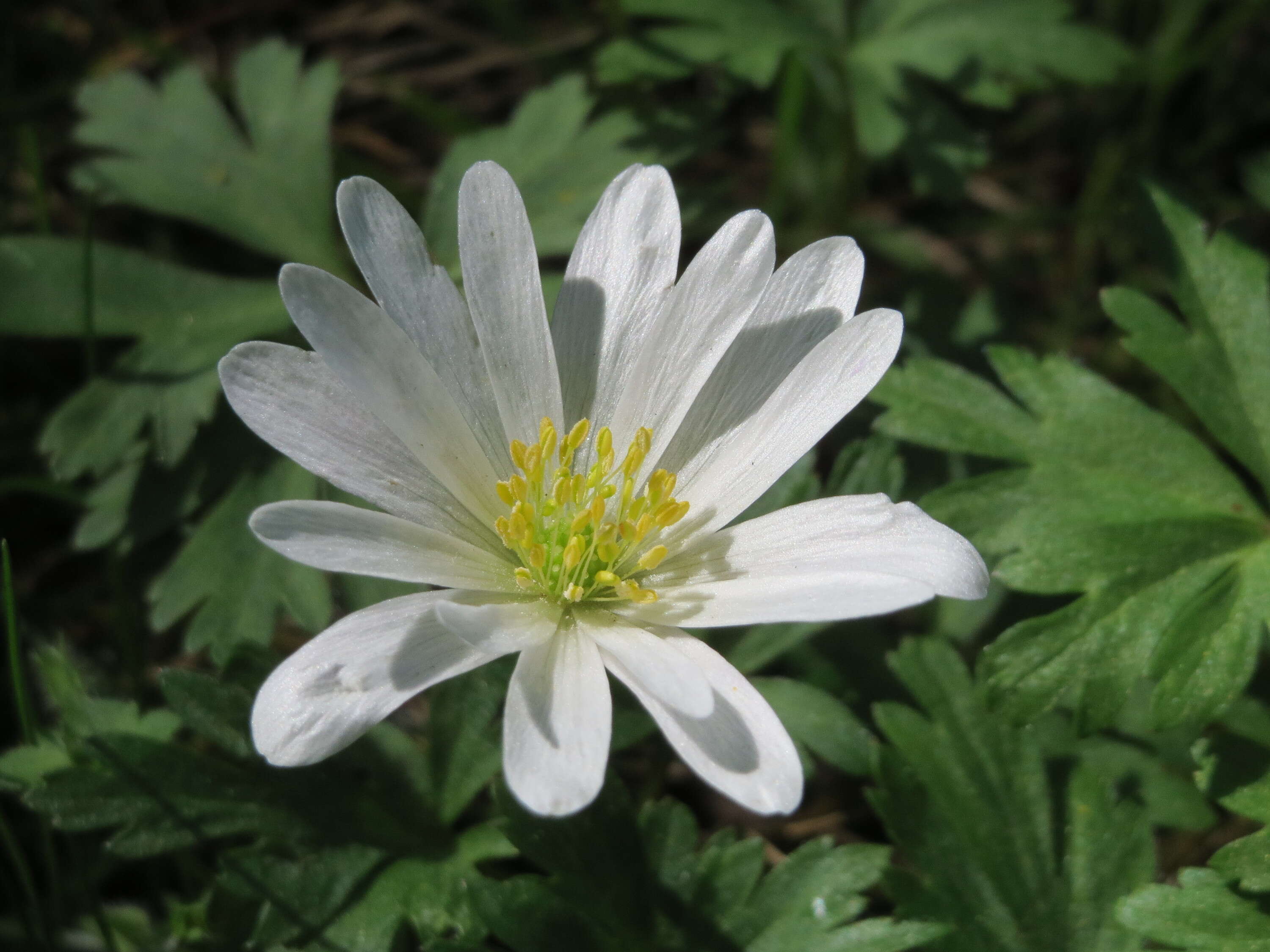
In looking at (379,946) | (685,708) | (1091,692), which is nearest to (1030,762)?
(1091,692)

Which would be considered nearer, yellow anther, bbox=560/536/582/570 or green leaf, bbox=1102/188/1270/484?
yellow anther, bbox=560/536/582/570

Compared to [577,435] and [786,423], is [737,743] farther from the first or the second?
[577,435]

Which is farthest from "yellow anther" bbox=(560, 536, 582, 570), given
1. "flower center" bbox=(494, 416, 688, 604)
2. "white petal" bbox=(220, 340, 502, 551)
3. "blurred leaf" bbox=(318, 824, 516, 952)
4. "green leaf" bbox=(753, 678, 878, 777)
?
"blurred leaf" bbox=(318, 824, 516, 952)

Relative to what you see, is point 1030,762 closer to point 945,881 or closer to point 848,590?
point 945,881

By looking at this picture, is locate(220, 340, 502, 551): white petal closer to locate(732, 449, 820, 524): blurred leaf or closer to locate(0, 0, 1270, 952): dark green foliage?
locate(0, 0, 1270, 952): dark green foliage

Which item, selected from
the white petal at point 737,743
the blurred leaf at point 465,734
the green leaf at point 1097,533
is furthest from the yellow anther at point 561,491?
the green leaf at point 1097,533

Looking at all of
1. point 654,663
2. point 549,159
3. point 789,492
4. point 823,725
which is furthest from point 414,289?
point 549,159
